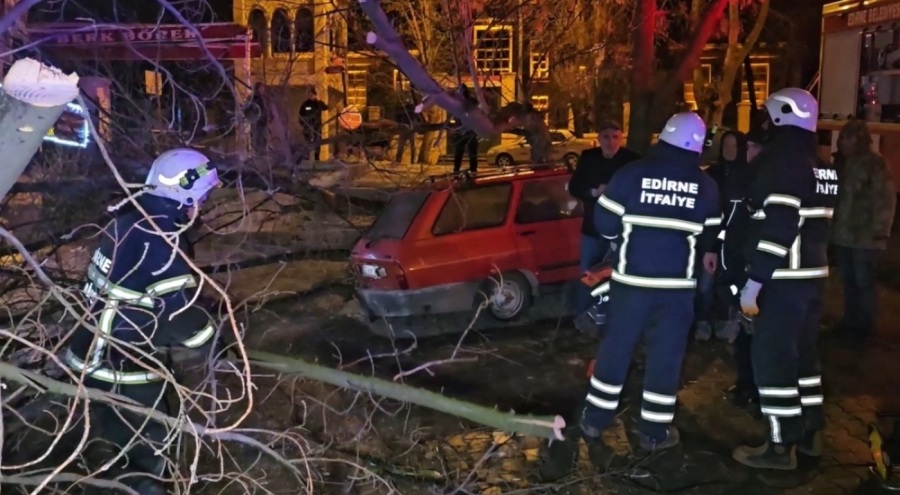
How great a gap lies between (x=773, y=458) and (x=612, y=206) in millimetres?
1529

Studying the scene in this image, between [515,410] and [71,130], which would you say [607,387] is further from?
[71,130]

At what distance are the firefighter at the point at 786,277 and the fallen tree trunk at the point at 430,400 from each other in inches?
50.9

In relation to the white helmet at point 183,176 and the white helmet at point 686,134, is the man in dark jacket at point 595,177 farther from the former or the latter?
the white helmet at point 183,176

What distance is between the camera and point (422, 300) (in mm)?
7484

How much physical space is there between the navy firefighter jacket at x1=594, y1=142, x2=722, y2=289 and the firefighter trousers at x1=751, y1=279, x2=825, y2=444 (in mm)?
407

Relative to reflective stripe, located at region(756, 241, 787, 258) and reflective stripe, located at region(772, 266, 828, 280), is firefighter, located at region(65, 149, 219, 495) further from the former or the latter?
reflective stripe, located at region(772, 266, 828, 280)

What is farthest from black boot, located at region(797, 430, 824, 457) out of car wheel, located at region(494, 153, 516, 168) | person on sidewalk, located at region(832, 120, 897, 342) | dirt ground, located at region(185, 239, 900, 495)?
car wheel, located at region(494, 153, 516, 168)

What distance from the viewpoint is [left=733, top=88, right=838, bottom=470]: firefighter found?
14.9 ft

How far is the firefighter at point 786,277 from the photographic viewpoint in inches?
178

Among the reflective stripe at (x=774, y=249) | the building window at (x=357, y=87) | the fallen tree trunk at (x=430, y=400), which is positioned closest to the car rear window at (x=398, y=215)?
the fallen tree trunk at (x=430, y=400)

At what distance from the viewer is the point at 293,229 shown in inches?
424

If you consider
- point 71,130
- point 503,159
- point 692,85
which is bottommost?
point 503,159

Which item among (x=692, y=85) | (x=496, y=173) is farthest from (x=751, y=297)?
(x=692, y=85)

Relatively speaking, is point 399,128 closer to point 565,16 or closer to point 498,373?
point 498,373
